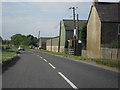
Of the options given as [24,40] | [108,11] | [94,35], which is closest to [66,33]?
[94,35]

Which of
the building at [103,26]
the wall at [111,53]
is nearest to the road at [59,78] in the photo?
the wall at [111,53]

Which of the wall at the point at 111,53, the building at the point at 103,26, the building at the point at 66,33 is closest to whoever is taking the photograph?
the wall at the point at 111,53

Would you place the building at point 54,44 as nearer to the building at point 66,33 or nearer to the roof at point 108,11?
the building at point 66,33

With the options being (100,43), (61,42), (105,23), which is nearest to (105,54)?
(100,43)

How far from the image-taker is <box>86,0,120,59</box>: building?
35312mm

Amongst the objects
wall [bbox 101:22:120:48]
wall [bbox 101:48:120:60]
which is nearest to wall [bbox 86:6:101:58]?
wall [bbox 101:22:120:48]

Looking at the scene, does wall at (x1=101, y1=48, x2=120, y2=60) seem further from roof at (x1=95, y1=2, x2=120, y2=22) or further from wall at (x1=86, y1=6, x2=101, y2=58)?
roof at (x1=95, y1=2, x2=120, y2=22)

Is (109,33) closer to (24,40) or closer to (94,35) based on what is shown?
(94,35)

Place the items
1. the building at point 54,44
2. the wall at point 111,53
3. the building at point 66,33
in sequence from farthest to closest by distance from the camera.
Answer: the building at point 54,44
the building at point 66,33
the wall at point 111,53

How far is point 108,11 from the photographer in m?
37.7

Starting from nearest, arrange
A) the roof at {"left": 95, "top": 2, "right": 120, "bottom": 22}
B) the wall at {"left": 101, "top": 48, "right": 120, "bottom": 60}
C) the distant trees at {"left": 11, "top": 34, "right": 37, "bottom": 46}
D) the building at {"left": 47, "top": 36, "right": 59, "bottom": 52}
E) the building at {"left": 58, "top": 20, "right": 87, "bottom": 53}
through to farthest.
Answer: the wall at {"left": 101, "top": 48, "right": 120, "bottom": 60}
the roof at {"left": 95, "top": 2, "right": 120, "bottom": 22}
the building at {"left": 58, "top": 20, "right": 87, "bottom": 53}
the building at {"left": 47, "top": 36, "right": 59, "bottom": 52}
the distant trees at {"left": 11, "top": 34, "right": 37, "bottom": 46}

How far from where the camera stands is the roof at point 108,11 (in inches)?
1420

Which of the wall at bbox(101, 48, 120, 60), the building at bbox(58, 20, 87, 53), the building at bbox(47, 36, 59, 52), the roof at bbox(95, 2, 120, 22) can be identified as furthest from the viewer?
the building at bbox(47, 36, 59, 52)

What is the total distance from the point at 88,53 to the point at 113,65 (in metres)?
21.6
